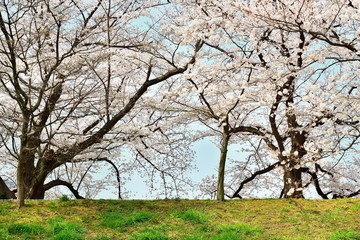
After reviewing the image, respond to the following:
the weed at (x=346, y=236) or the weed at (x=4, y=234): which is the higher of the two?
the weed at (x=4, y=234)

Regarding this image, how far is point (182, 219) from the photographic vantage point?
9156 millimetres

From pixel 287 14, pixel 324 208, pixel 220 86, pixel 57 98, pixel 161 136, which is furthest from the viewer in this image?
pixel 161 136

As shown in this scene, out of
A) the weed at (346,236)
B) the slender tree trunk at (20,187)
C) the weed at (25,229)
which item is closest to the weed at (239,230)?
the weed at (346,236)

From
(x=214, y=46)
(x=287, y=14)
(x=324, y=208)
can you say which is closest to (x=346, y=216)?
(x=324, y=208)

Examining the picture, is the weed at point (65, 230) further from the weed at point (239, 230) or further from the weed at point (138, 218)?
the weed at point (239, 230)

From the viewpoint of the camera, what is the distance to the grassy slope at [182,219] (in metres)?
8.21

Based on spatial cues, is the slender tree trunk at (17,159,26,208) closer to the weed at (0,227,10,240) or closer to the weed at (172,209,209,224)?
the weed at (0,227,10,240)

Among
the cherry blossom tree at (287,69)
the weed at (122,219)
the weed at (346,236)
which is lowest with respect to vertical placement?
the weed at (346,236)

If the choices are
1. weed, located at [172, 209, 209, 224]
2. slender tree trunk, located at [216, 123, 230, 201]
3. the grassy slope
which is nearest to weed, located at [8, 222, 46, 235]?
the grassy slope

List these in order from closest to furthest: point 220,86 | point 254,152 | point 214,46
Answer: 1. point 214,46
2. point 220,86
3. point 254,152

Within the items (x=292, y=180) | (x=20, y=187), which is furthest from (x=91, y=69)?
(x=292, y=180)

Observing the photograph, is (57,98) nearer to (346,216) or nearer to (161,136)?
(161,136)

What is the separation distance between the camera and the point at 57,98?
13125 millimetres

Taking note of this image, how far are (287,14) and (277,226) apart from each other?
12.7 feet
